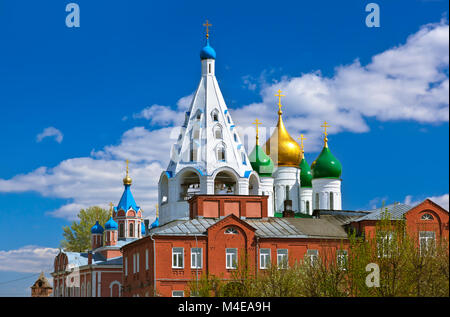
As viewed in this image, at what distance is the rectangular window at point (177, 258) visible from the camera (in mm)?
37094

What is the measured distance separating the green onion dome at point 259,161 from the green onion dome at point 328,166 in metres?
4.53

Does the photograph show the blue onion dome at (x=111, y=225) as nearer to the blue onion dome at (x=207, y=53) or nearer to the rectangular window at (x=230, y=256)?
the blue onion dome at (x=207, y=53)

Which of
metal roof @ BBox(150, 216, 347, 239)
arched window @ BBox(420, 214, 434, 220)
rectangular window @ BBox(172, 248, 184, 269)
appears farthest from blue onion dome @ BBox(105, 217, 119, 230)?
→ arched window @ BBox(420, 214, 434, 220)

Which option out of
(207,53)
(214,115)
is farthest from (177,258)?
(207,53)

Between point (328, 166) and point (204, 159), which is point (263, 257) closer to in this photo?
point (204, 159)

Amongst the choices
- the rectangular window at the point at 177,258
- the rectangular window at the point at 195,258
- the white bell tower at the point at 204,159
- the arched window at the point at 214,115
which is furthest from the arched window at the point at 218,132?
the rectangular window at the point at 177,258

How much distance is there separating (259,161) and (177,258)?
1849 cm

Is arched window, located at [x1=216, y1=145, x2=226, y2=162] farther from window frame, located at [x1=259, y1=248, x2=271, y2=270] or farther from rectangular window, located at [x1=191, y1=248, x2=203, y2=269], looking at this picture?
rectangular window, located at [x1=191, y1=248, x2=203, y2=269]

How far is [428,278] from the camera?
25.8 meters

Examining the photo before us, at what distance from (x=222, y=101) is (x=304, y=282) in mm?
22395

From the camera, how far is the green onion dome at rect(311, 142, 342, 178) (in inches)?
2282

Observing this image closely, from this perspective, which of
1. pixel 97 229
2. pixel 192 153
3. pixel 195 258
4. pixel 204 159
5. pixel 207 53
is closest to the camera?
pixel 195 258

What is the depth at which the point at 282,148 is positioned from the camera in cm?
5756
